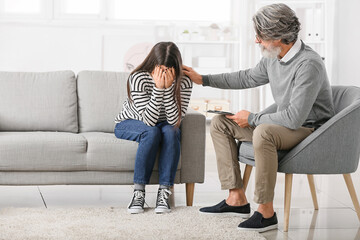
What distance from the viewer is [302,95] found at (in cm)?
273

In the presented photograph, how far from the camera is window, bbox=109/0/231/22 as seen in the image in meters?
7.14

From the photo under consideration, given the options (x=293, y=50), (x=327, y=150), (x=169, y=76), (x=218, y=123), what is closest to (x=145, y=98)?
(x=169, y=76)

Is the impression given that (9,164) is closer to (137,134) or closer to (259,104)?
(137,134)

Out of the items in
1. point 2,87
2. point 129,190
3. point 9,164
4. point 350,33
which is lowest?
point 129,190

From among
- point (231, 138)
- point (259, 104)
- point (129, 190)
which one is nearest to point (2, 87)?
point (129, 190)

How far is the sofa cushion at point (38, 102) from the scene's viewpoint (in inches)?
140

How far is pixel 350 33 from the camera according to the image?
6.35 m

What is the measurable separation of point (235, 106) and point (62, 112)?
12.7 ft

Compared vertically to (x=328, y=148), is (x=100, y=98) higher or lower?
higher

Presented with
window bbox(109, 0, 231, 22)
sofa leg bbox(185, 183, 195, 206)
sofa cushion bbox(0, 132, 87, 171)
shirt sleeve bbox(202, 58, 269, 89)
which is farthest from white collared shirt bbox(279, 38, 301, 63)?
window bbox(109, 0, 231, 22)

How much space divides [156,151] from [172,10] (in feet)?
14.4

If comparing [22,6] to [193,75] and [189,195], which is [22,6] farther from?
[189,195]

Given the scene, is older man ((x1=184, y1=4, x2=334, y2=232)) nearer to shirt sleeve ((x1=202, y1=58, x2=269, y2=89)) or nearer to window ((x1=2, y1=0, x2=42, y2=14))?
shirt sleeve ((x1=202, y1=58, x2=269, y2=89))

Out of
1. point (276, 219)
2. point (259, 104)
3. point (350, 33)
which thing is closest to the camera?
point (276, 219)
